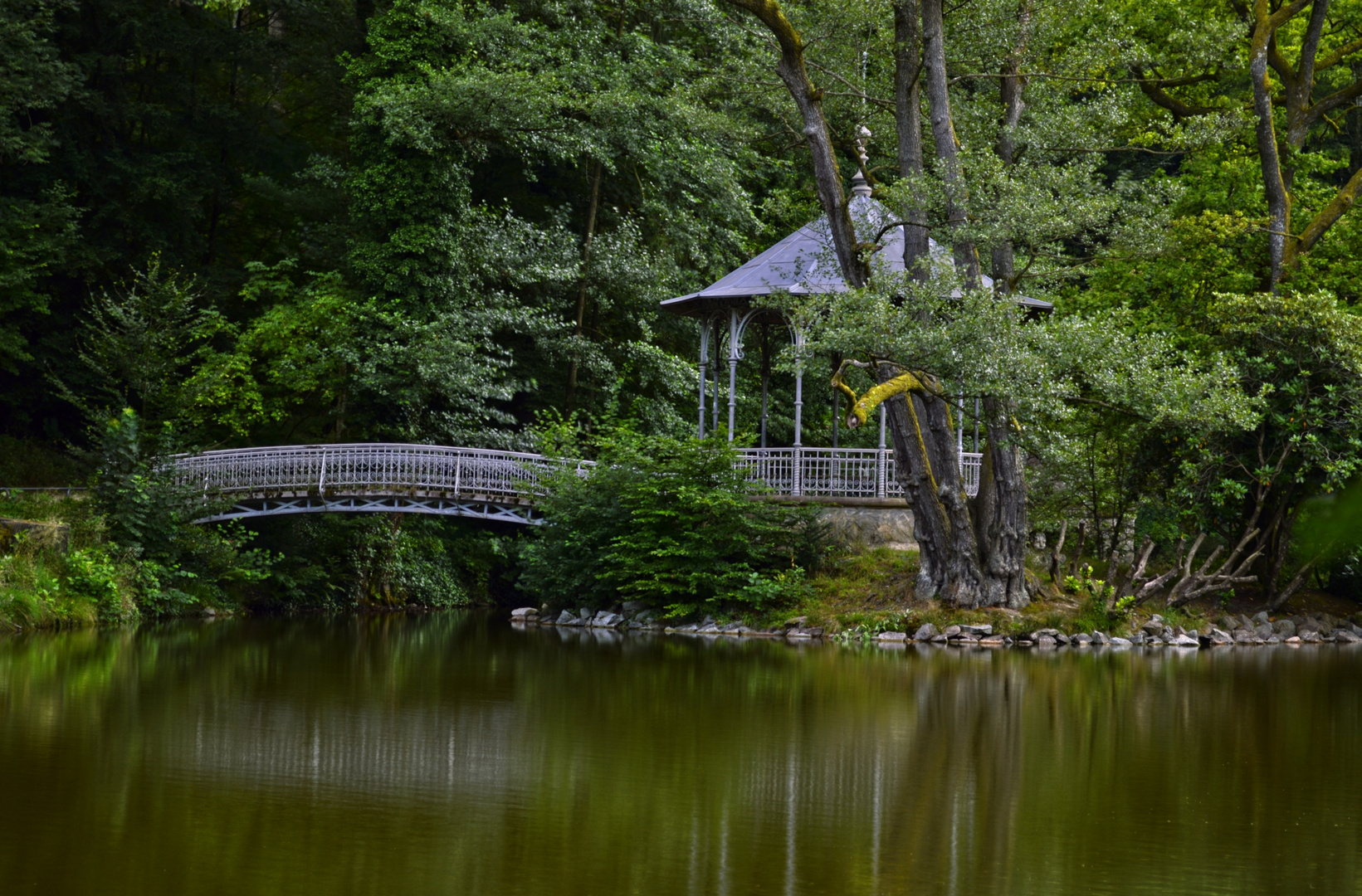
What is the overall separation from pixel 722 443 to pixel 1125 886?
14077 millimetres

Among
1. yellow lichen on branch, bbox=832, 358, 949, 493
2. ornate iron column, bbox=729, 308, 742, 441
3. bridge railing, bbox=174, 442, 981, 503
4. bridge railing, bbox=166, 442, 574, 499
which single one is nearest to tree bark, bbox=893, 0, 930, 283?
yellow lichen on branch, bbox=832, 358, 949, 493

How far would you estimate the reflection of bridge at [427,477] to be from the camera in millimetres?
20844

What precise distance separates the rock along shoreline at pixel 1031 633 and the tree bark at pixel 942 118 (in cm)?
433

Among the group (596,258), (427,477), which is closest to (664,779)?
(427,477)

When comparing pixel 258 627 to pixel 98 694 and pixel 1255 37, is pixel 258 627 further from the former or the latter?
pixel 1255 37

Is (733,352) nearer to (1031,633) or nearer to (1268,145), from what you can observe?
(1031,633)

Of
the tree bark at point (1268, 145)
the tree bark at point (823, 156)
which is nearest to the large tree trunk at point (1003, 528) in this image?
the tree bark at point (823, 156)

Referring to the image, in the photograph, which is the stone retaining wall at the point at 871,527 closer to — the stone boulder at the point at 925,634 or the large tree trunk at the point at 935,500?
the large tree trunk at the point at 935,500

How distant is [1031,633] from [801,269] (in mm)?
6308

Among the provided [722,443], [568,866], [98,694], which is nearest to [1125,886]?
[568,866]

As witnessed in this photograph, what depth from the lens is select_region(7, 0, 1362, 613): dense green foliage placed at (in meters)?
17.7

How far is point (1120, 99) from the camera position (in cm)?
1819

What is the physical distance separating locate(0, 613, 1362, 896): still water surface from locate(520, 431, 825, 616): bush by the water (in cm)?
497

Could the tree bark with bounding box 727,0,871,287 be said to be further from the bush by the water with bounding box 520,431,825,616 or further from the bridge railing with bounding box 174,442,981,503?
the bridge railing with bounding box 174,442,981,503
